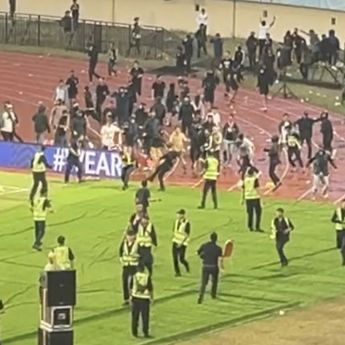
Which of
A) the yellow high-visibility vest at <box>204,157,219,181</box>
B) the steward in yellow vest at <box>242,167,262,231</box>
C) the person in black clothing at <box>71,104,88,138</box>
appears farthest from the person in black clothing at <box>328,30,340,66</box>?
the steward in yellow vest at <box>242,167,262,231</box>

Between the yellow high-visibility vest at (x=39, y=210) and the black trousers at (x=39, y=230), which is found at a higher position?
the yellow high-visibility vest at (x=39, y=210)

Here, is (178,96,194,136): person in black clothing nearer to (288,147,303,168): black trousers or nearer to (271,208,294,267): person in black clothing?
(288,147,303,168): black trousers

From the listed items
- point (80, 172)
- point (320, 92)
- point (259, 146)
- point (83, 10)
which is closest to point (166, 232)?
point (80, 172)

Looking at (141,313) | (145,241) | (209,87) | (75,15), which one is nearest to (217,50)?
(209,87)

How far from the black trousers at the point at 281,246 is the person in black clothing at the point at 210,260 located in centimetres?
316

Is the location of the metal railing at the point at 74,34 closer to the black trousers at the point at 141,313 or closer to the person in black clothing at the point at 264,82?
the person in black clothing at the point at 264,82

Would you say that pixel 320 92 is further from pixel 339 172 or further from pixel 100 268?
pixel 100 268

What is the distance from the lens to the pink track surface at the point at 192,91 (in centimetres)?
4700

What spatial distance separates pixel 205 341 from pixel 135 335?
4.06ft

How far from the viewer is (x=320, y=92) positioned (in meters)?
59.1

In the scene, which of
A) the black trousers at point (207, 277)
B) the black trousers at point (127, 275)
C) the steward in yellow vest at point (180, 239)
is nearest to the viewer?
the black trousers at point (127, 275)

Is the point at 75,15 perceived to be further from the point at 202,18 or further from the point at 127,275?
the point at 127,275

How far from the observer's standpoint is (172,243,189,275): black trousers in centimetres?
3538

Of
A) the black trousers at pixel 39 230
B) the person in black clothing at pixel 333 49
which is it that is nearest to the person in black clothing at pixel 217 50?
the person in black clothing at pixel 333 49
